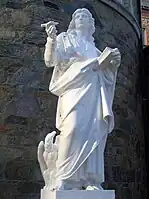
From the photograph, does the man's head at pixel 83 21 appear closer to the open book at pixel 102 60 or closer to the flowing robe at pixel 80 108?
the flowing robe at pixel 80 108

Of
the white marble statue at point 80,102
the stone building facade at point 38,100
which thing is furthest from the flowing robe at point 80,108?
the stone building facade at point 38,100

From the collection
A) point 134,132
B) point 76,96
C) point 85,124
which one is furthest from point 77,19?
point 134,132

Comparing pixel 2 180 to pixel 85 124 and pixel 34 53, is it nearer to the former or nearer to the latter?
pixel 34 53

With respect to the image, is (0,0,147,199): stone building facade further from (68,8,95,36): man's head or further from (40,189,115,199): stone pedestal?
(40,189,115,199): stone pedestal

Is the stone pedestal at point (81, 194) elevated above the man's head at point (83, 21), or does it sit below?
below

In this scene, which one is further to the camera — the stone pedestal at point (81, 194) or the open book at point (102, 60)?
the open book at point (102, 60)

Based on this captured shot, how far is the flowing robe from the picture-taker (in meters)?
3.65

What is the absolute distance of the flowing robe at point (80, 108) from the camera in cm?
365

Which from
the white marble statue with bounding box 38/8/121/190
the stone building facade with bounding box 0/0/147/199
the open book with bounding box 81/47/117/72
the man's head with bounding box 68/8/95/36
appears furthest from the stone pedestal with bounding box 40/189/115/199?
the stone building facade with bounding box 0/0/147/199

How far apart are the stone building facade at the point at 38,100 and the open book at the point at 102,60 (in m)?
3.40

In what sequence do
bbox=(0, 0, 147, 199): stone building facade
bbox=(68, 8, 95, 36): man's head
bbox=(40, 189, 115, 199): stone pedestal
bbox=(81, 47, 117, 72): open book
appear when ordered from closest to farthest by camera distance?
bbox=(40, 189, 115, 199): stone pedestal, bbox=(81, 47, 117, 72): open book, bbox=(68, 8, 95, 36): man's head, bbox=(0, 0, 147, 199): stone building facade

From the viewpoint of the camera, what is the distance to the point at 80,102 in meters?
3.78

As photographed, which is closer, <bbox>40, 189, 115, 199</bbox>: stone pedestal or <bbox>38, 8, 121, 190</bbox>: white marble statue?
<bbox>40, 189, 115, 199</bbox>: stone pedestal

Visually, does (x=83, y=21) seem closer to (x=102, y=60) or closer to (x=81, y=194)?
(x=102, y=60)
